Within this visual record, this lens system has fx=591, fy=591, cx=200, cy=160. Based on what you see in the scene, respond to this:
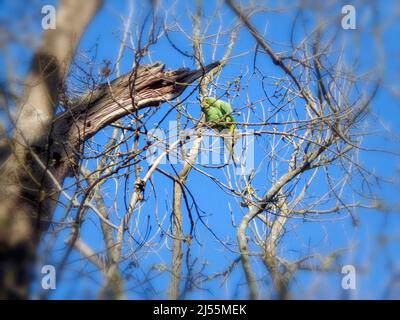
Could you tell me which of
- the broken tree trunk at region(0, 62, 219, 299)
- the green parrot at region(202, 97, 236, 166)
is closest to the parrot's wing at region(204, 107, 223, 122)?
the green parrot at region(202, 97, 236, 166)

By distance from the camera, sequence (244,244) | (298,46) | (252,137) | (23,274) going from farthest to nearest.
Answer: (244,244), (252,137), (298,46), (23,274)

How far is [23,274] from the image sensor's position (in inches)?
129

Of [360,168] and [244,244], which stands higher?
[360,168]

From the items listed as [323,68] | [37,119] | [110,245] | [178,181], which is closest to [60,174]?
[37,119]

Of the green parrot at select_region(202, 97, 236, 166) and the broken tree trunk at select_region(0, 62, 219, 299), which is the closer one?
the broken tree trunk at select_region(0, 62, 219, 299)

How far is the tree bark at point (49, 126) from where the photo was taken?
3.45 meters

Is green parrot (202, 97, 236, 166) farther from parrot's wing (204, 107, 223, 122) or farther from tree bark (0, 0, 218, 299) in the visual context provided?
tree bark (0, 0, 218, 299)

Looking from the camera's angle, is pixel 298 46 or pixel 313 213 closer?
pixel 298 46

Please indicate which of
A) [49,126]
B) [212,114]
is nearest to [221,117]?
[212,114]

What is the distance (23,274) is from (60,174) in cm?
76

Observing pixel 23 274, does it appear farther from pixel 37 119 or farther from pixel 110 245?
pixel 37 119

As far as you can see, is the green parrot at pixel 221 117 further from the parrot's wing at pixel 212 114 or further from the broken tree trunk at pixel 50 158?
the broken tree trunk at pixel 50 158

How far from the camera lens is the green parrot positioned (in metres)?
4.37

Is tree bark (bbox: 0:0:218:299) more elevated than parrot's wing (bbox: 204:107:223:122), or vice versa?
parrot's wing (bbox: 204:107:223:122)
